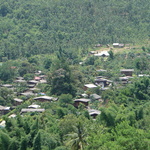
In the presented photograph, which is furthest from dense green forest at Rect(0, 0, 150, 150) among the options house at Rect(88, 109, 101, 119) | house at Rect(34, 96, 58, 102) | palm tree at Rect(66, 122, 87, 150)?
house at Rect(34, 96, 58, 102)

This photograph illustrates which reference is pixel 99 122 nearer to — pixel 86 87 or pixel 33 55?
pixel 86 87

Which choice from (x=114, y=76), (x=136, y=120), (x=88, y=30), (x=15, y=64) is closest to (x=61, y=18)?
→ (x=88, y=30)

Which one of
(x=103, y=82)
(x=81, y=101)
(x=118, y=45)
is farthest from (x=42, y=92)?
(x=118, y=45)

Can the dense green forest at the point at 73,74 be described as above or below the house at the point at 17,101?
above

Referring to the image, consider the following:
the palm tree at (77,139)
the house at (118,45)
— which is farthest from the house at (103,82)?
the palm tree at (77,139)

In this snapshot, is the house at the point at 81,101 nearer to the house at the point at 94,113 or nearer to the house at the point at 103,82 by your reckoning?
the house at the point at 94,113

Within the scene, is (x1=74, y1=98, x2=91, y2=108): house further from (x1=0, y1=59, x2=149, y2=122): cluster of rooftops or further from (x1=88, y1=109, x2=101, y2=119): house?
(x1=88, y1=109, x2=101, y2=119): house
